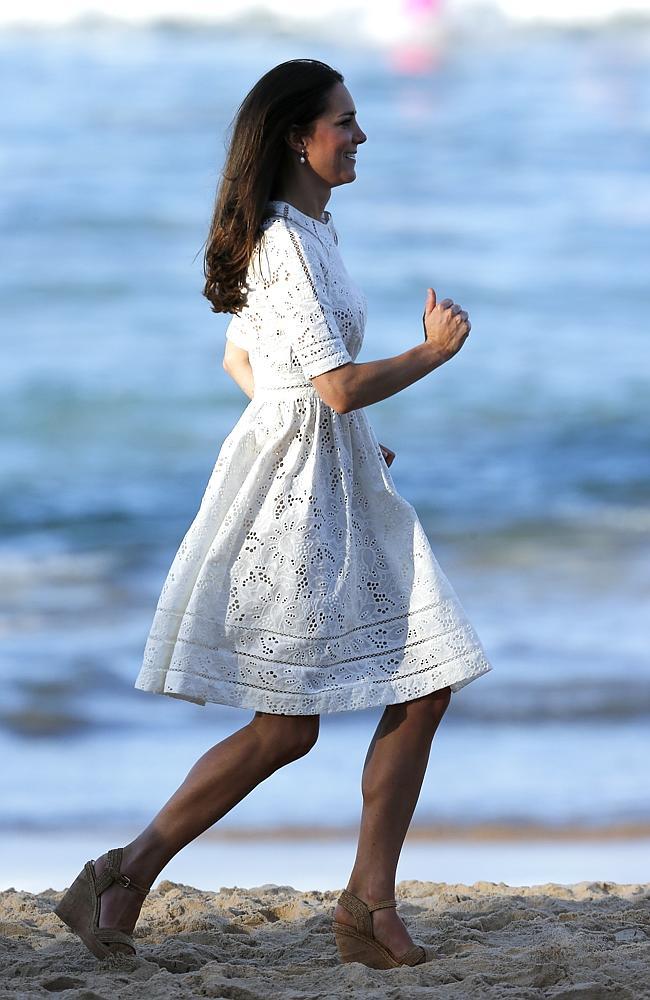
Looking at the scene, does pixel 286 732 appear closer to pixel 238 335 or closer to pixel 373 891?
pixel 373 891

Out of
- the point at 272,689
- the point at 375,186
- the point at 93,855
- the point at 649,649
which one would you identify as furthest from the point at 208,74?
the point at 272,689

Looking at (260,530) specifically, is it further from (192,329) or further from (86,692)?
(192,329)

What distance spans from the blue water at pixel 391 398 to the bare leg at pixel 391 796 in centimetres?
148

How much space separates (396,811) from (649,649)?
12.0 ft

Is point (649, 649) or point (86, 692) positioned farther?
point (649, 649)

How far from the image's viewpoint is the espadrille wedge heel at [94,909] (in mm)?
2852

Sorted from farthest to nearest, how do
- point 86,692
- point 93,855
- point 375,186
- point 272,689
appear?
point 375,186 < point 86,692 < point 93,855 < point 272,689

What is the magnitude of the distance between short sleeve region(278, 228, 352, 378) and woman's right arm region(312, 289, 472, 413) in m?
0.03

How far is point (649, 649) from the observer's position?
248 inches

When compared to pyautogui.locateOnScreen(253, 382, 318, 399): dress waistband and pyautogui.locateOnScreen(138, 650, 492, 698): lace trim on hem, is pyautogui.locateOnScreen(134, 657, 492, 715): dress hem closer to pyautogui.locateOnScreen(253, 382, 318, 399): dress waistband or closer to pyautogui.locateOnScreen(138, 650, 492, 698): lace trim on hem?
pyautogui.locateOnScreen(138, 650, 492, 698): lace trim on hem

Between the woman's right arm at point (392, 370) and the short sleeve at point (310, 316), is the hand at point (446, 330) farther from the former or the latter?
the short sleeve at point (310, 316)

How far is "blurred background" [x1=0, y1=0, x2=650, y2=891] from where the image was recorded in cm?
448

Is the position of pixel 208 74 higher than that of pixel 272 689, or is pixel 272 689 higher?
pixel 208 74

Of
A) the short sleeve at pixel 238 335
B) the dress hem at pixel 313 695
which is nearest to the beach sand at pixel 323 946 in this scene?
the dress hem at pixel 313 695
